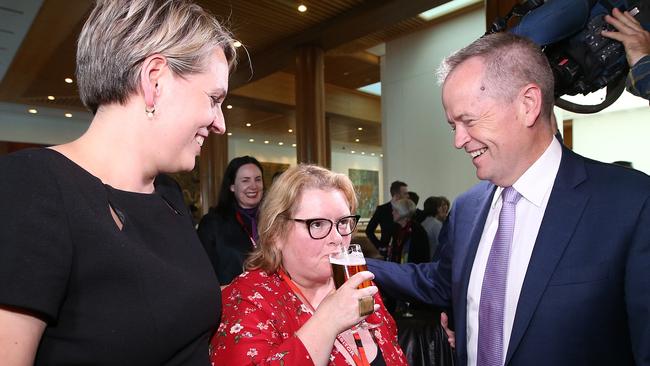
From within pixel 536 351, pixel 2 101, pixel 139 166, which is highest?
pixel 2 101

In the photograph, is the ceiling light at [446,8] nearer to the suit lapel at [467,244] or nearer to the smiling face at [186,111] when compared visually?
the suit lapel at [467,244]

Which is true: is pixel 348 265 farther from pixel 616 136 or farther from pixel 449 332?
pixel 616 136

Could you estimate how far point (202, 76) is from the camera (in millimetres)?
972

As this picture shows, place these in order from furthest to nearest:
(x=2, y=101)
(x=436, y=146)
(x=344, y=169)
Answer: (x=344, y=169) < (x=2, y=101) < (x=436, y=146)

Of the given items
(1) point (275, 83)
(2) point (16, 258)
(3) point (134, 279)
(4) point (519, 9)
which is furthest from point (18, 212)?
(1) point (275, 83)

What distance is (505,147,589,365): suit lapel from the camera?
1277 mm

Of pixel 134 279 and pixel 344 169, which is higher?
pixel 344 169

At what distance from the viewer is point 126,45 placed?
0.88m

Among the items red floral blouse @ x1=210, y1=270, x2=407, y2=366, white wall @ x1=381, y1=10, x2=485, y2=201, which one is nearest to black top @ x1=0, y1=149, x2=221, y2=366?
red floral blouse @ x1=210, y1=270, x2=407, y2=366

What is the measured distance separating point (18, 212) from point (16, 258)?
3.0 inches

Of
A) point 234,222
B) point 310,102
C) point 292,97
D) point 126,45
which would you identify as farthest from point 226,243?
point 292,97

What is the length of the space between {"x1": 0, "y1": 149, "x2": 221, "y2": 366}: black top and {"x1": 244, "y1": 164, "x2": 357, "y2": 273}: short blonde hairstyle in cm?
70

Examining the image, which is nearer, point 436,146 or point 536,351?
point 536,351

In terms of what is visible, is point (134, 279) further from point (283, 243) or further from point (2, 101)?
point (2, 101)
